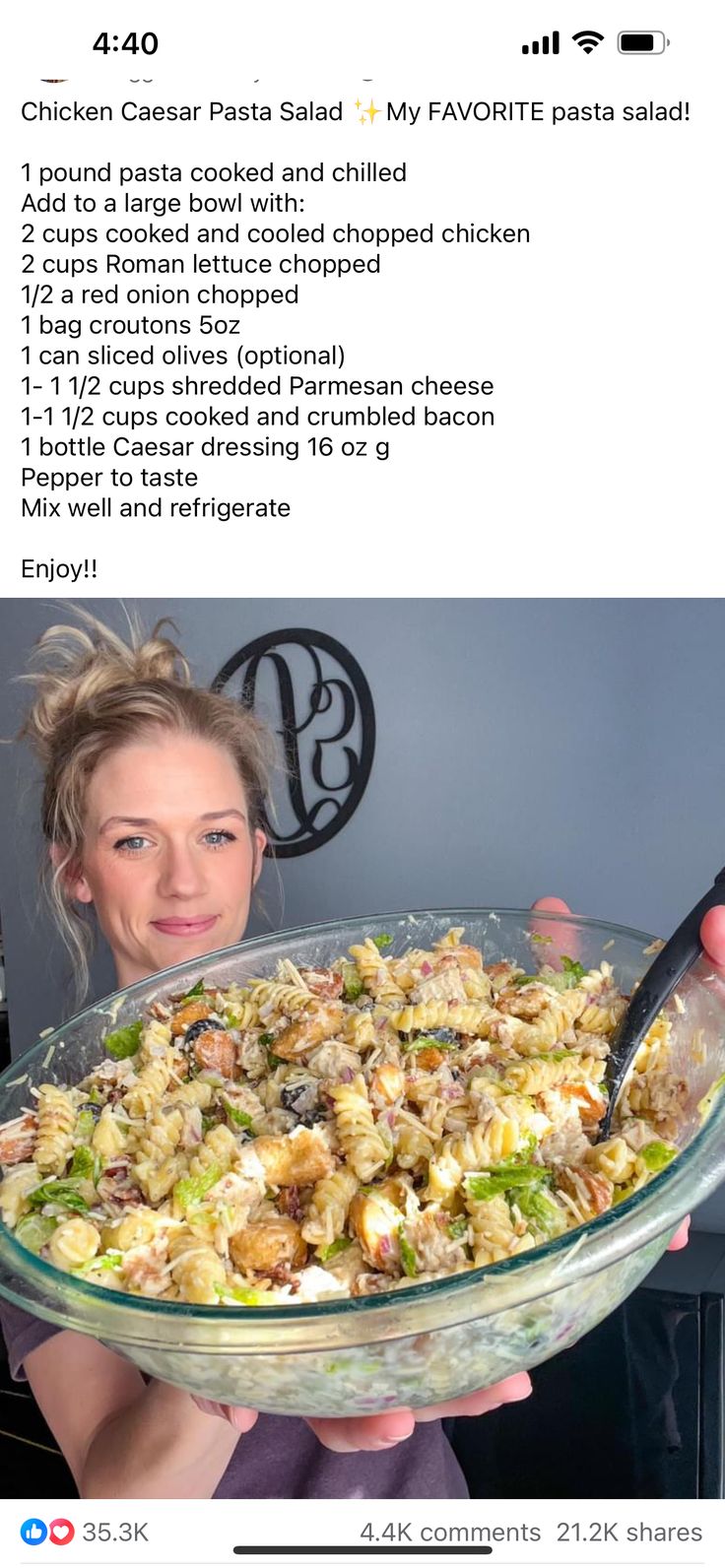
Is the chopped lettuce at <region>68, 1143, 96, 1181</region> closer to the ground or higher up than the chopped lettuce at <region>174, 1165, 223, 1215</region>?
closer to the ground

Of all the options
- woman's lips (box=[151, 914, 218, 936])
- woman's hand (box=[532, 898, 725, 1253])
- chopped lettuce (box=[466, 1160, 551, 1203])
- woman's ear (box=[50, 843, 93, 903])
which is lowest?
woman's lips (box=[151, 914, 218, 936])

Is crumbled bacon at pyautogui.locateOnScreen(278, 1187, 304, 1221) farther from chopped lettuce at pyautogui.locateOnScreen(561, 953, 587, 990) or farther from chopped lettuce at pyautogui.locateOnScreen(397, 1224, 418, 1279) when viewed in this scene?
chopped lettuce at pyautogui.locateOnScreen(561, 953, 587, 990)

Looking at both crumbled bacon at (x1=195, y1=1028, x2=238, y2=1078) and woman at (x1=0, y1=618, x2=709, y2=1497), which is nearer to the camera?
crumbled bacon at (x1=195, y1=1028, x2=238, y2=1078)

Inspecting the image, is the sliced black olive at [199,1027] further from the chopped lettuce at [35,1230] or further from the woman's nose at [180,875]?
the woman's nose at [180,875]

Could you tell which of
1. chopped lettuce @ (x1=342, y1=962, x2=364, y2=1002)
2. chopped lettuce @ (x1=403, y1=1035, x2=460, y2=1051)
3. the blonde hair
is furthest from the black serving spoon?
the blonde hair

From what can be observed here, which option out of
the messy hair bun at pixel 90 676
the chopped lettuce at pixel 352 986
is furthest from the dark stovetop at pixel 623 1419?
the messy hair bun at pixel 90 676

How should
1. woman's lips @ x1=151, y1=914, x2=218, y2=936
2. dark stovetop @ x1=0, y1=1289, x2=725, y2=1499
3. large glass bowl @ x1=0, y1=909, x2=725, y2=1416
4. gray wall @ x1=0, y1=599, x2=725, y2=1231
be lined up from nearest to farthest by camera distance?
large glass bowl @ x1=0, y1=909, x2=725, y2=1416, dark stovetop @ x1=0, y1=1289, x2=725, y2=1499, woman's lips @ x1=151, y1=914, x2=218, y2=936, gray wall @ x1=0, y1=599, x2=725, y2=1231
